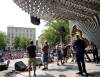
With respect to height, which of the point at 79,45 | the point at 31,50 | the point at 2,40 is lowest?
the point at 31,50

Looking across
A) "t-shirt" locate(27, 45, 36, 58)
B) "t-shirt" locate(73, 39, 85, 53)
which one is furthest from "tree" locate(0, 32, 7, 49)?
"t-shirt" locate(73, 39, 85, 53)

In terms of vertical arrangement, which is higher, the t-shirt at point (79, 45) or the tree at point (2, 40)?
the tree at point (2, 40)

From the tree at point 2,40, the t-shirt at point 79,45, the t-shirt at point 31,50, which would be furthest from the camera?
the tree at point 2,40

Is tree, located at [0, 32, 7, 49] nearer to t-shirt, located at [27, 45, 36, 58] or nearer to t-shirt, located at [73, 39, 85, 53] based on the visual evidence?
t-shirt, located at [27, 45, 36, 58]

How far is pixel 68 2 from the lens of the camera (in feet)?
44.5

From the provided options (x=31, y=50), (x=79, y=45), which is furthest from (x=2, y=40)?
(x=79, y=45)

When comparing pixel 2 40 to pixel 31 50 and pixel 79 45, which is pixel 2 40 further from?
pixel 79 45

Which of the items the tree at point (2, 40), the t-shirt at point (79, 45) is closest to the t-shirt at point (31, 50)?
the t-shirt at point (79, 45)

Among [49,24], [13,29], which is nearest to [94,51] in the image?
[49,24]

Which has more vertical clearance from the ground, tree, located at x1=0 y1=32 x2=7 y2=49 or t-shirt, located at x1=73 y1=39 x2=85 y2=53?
tree, located at x1=0 y1=32 x2=7 y2=49

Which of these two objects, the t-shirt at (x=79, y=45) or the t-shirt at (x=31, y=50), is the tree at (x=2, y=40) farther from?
the t-shirt at (x=79, y=45)

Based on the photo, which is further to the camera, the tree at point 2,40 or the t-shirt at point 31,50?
the tree at point 2,40

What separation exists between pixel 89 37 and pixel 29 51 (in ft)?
42.2

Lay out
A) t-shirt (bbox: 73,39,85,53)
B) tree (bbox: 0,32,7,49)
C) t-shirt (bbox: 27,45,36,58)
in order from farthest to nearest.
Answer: tree (bbox: 0,32,7,49) → t-shirt (bbox: 27,45,36,58) → t-shirt (bbox: 73,39,85,53)
